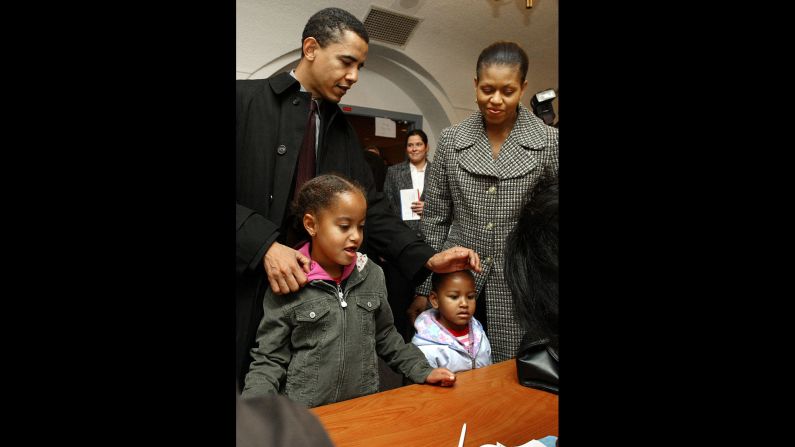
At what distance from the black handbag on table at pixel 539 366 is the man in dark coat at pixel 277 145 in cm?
50

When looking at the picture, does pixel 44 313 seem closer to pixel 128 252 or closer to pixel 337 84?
pixel 128 252

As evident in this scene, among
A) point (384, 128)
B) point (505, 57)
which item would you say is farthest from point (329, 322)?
point (384, 128)

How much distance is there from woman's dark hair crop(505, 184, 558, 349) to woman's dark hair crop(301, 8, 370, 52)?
0.59 meters

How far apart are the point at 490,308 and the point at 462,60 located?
12.5ft

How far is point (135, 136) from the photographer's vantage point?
0.83 ft

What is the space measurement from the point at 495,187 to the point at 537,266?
516mm

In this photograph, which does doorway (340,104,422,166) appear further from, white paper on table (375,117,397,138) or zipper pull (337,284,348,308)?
zipper pull (337,284,348,308)

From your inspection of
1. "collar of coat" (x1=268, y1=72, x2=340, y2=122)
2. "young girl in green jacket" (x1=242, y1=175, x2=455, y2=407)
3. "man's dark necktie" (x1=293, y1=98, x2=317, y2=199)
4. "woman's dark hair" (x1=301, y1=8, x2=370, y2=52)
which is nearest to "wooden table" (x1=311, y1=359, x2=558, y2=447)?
"young girl in green jacket" (x1=242, y1=175, x2=455, y2=407)

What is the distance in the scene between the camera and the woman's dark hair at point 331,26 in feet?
4.04

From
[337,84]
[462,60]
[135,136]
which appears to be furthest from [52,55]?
[462,60]

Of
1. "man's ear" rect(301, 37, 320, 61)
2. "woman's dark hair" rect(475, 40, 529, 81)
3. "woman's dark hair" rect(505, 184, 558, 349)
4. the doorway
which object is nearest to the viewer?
"woman's dark hair" rect(505, 184, 558, 349)

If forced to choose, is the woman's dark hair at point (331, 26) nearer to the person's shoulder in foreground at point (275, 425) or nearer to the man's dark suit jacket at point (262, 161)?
the man's dark suit jacket at point (262, 161)

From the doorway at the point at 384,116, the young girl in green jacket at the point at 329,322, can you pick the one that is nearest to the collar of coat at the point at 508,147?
the young girl in green jacket at the point at 329,322

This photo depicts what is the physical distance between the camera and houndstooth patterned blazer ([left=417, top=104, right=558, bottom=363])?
144 centimetres
